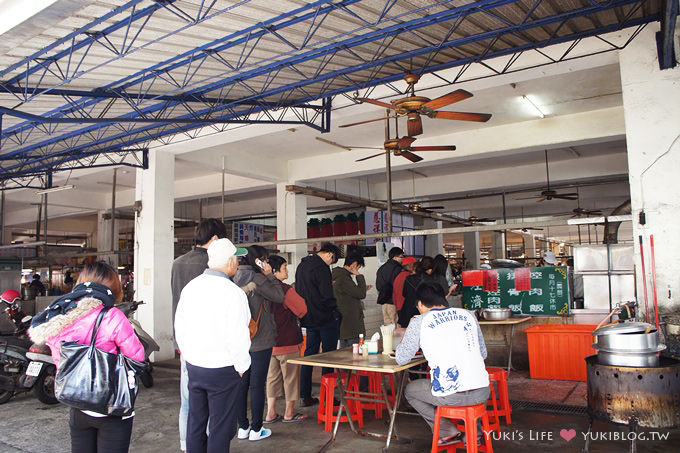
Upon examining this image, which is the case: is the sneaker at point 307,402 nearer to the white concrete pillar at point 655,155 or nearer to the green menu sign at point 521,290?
the green menu sign at point 521,290

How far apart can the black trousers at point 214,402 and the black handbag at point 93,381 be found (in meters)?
0.40

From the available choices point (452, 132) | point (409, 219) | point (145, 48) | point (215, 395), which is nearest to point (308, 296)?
point (215, 395)

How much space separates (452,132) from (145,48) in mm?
5930

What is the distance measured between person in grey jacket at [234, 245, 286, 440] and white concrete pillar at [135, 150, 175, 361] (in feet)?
16.6

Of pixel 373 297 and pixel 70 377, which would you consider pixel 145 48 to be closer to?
pixel 70 377

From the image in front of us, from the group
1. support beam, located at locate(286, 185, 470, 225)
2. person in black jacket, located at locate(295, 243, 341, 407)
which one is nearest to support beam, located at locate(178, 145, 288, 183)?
support beam, located at locate(286, 185, 470, 225)

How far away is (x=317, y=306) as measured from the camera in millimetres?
5156

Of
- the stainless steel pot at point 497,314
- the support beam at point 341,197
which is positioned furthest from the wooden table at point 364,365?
the support beam at point 341,197

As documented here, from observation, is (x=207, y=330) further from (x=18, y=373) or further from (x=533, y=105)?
(x=533, y=105)

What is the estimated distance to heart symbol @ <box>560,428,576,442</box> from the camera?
4.20 metres

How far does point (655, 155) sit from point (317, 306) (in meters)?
3.70

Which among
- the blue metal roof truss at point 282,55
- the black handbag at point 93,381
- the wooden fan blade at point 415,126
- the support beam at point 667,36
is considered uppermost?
the blue metal roof truss at point 282,55

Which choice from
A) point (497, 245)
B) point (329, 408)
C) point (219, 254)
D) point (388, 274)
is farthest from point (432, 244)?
point (219, 254)

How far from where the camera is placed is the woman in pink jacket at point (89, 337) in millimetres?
2508
